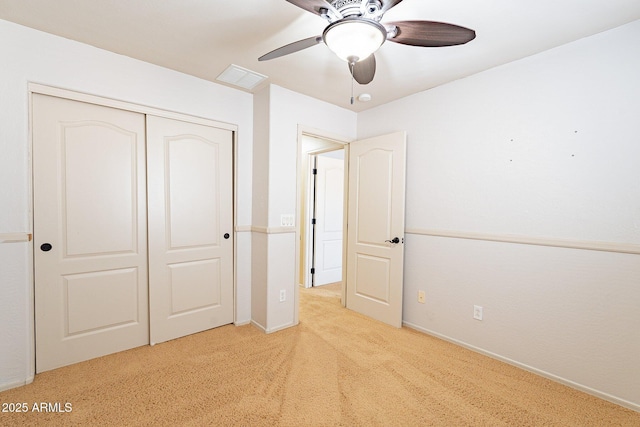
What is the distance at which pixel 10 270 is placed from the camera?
1.92 meters

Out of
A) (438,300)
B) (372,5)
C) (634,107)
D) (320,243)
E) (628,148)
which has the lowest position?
(438,300)

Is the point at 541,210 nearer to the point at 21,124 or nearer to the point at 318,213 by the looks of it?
the point at 318,213

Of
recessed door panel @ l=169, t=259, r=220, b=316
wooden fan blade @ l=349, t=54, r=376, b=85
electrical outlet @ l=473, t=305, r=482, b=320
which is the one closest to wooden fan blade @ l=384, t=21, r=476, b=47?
wooden fan blade @ l=349, t=54, r=376, b=85

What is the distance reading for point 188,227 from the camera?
2723 mm

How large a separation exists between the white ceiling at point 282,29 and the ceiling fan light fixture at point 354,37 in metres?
0.49

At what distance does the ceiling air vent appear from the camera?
2.52m

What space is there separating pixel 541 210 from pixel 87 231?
11.4ft

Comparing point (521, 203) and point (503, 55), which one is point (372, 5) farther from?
point (521, 203)

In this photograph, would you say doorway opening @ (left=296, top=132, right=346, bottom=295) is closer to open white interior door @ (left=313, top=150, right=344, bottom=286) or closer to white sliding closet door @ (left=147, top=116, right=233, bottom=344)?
open white interior door @ (left=313, top=150, right=344, bottom=286)

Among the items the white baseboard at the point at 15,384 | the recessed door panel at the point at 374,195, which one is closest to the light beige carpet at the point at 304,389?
the white baseboard at the point at 15,384

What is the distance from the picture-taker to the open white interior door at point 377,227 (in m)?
3.00

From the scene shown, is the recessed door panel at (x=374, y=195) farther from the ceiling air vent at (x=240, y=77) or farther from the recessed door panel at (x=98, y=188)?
the recessed door panel at (x=98, y=188)

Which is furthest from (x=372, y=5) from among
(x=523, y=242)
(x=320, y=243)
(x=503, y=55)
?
(x=320, y=243)

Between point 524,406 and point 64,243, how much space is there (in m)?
3.38
